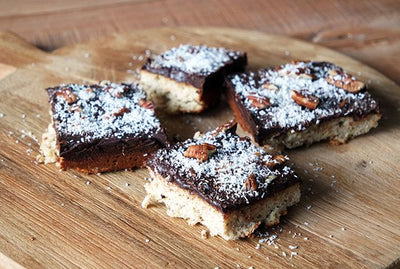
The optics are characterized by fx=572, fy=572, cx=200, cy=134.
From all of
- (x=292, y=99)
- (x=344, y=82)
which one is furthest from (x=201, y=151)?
(x=344, y=82)

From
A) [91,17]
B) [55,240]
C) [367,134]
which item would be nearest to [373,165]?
[367,134]

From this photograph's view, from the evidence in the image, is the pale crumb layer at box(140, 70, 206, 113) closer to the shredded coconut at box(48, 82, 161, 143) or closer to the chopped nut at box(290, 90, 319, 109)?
the shredded coconut at box(48, 82, 161, 143)

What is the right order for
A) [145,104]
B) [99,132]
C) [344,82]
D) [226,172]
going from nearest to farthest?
[226,172] < [99,132] < [145,104] < [344,82]

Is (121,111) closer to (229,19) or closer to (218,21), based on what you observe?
(218,21)

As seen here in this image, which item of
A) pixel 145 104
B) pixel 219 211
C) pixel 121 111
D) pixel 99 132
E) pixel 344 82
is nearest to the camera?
pixel 219 211

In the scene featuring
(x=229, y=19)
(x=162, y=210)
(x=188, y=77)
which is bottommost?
(x=229, y=19)

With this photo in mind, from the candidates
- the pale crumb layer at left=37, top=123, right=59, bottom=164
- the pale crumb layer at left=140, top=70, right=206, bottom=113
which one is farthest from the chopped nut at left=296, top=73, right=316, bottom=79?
the pale crumb layer at left=37, top=123, right=59, bottom=164

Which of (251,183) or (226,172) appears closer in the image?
(251,183)
